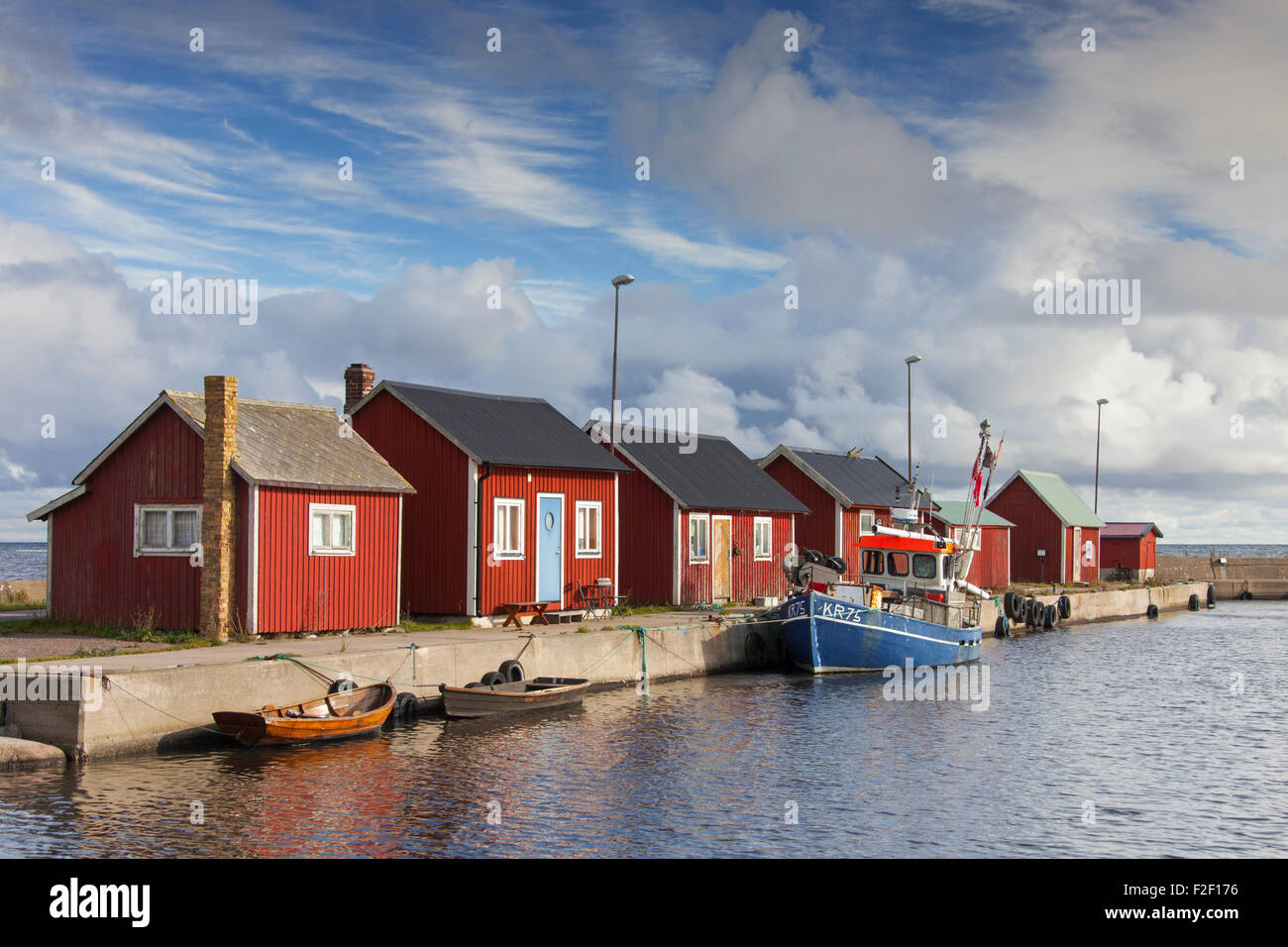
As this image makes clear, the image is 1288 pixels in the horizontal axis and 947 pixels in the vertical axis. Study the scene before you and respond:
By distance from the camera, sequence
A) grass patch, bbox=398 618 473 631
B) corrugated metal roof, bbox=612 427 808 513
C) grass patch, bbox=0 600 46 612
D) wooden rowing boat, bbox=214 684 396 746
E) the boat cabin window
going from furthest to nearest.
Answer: corrugated metal roof, bbox=612 427 808 513, the boat cabin window, grass patch, bbox=0 600 46 612, grass patch, bbox=398 618 473 631, wooden rowing boat, bbox=214 684 396 746

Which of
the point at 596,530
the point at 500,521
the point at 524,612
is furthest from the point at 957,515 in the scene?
the point at 524,612

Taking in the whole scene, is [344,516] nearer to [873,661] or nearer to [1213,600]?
[873,661]

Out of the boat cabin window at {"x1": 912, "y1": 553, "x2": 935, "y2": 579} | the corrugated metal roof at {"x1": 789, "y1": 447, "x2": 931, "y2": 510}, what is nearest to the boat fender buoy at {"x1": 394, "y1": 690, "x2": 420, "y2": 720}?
the boat cabin window at {"x1": 912, "y1": 553, "x2": 935, "y2": 579}

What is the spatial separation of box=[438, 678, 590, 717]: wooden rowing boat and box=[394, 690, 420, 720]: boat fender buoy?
0.62 m

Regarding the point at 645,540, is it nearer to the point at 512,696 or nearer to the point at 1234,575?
the point at 512,696

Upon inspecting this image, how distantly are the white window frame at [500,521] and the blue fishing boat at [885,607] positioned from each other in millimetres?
7814

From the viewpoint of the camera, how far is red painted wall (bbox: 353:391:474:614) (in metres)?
32.3

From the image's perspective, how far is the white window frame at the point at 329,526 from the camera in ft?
91.7

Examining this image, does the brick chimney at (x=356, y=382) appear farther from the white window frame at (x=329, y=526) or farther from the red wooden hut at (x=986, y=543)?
the red wooden hut at (x=986, y=543)

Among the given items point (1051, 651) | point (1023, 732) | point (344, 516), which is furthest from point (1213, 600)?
point (344, 516)

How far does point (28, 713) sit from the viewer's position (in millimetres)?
19547

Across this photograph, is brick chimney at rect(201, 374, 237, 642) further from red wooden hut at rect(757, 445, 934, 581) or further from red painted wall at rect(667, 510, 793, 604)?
red wooden hut at rect(757, 445, 934, 581)

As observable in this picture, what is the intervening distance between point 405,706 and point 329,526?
593 centimetres
